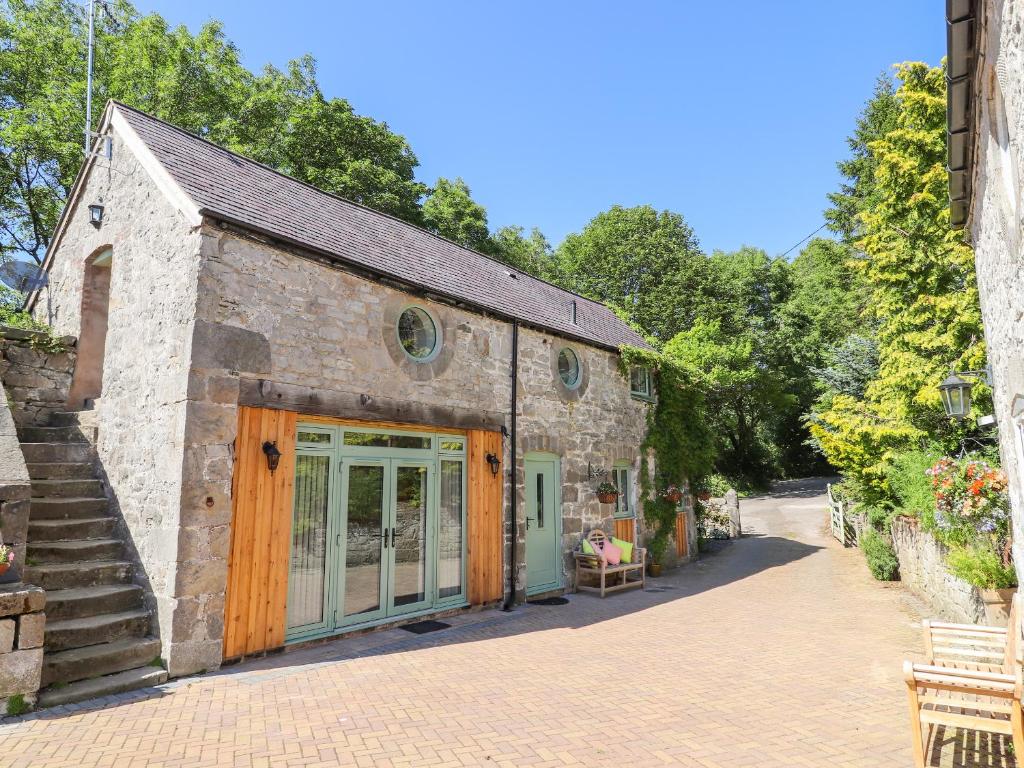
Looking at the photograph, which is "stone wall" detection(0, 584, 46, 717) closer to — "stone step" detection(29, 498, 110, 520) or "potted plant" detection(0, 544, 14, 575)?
"potted plant" detection(0, 544, 14, 575)

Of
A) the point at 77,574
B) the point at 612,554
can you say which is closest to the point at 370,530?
the point at 77,574

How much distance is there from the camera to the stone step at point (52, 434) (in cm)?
766

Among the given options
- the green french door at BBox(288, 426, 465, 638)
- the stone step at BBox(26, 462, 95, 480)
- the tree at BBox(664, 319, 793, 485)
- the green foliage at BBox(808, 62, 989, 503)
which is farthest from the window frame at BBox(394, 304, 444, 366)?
the tree at BBox(664, 319, 793, 485)

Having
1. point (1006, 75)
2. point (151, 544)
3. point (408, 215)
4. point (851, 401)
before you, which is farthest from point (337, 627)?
point (408, 215)

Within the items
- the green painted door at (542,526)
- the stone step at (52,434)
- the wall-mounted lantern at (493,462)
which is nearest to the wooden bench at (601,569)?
the green painted door at (542,526)

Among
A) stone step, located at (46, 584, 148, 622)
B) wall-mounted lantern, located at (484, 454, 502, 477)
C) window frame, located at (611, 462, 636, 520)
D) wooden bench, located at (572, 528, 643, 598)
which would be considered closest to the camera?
stone step, located at (46, 584, 148, 622)

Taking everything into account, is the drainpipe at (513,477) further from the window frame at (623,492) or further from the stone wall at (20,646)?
the stone wall at (20,646)

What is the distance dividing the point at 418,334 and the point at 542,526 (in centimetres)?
414

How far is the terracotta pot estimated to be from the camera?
20.2 feet

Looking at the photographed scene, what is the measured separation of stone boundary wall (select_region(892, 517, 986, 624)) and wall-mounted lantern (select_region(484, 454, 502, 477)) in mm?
6366

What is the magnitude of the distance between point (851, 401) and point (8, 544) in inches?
580

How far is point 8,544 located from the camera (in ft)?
16.5

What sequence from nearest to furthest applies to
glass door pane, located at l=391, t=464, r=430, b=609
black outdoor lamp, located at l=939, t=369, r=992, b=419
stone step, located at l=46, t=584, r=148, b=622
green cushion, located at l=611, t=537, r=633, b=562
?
stone step, located at l=46, t=584, r=148, b=622 < black outdoor lamp, located at l=939, t=369, r=992, b=419 < glass door pane, located at l=391, t=464, r=430, b=609 < green cushion, located at l=611, t=537, r=633, b=562

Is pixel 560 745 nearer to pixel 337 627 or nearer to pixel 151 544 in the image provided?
pixel 337 627
